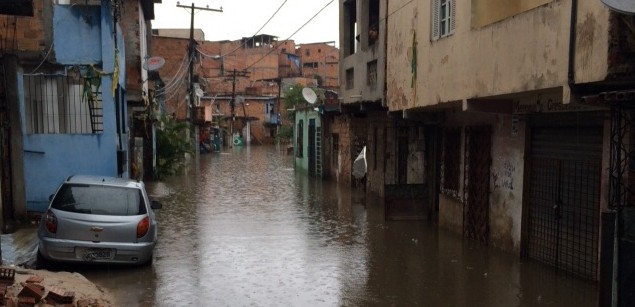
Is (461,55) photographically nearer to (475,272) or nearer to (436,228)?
(475,272)

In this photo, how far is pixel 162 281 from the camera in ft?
27.2

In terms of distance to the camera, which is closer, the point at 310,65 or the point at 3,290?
the point at 3,290

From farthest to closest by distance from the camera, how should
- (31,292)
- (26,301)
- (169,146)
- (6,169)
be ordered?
(169,146)
(6,169)
(31,292)
(26,301)

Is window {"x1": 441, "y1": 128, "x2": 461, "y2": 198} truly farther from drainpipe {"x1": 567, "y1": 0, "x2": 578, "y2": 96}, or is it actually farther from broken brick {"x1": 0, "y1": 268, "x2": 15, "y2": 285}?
broken brick {"x1": 0, "y1": 268, "x2": 15, "y2": 285}

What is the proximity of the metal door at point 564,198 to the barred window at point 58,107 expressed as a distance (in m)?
9.65

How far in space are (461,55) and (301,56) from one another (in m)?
76.4

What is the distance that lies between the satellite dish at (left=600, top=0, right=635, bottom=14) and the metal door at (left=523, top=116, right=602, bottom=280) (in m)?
2.85

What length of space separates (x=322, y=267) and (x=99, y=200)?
3.72 metres

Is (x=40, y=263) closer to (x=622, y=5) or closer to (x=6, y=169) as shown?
(x=6, y=169)

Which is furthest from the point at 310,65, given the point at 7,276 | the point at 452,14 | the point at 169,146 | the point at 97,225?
the point at 7,276

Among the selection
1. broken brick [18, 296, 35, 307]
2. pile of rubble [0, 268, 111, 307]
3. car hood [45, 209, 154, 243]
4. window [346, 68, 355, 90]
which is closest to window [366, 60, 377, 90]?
window [346, 68, 355, 90]

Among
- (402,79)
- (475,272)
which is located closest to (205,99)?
(402,79)

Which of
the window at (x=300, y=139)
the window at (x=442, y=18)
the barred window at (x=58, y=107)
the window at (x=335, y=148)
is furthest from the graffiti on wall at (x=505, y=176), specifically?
the window at (x=300, y=139)

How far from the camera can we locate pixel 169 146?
26109 mm
